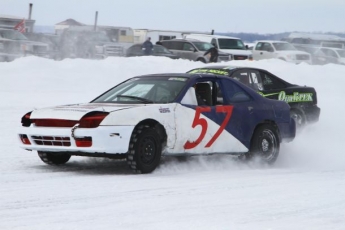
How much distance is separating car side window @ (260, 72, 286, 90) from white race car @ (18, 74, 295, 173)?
12.0 ft

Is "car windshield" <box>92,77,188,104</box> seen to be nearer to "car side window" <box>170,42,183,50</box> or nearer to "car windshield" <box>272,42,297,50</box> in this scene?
"car side window" <box>170,42,183,50</box>

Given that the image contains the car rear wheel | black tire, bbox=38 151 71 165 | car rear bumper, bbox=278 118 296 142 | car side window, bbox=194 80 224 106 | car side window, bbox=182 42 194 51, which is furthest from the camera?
car side window, bbox=182 42 194 51

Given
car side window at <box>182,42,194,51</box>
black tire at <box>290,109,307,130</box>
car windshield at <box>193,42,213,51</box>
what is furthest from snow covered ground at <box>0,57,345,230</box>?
car side window at <box>182,42,194,51</box>

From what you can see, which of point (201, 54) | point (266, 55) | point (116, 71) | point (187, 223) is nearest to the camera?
point (187, 223)

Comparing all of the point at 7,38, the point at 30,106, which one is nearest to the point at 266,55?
the point at 7,38

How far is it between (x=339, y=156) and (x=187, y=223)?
665 centimetres

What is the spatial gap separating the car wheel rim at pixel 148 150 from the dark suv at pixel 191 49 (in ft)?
90.7

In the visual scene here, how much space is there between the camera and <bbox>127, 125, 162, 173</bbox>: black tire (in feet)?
31.6

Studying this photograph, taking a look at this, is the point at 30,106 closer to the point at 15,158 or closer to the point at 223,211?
the point at 15,158

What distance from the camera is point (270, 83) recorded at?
15.9m

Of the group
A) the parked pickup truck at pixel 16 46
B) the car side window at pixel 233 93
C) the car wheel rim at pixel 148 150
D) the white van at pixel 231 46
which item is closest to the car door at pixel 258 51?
the white van at pixel 231 46

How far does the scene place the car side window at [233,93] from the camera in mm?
11203

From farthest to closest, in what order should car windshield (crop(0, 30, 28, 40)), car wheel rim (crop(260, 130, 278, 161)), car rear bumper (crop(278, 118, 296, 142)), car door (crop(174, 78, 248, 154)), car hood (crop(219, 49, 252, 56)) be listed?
car hood (crop(219, 49, 252, 56)) < car windshield (crop(0, 30, 28, 40)) < car rear bumper (crop(278, 118, 296, 142)) < car wheel rim (crop(260, 130, 278, 161)) < car door (crop(174, 78, 248, 154))

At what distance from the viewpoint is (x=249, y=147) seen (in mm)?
11391
